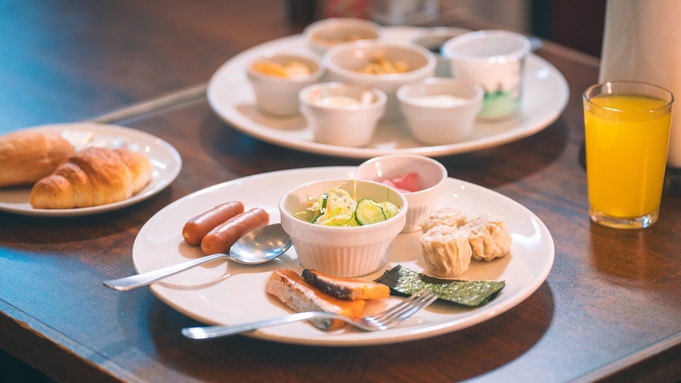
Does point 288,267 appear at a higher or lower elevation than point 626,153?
lower

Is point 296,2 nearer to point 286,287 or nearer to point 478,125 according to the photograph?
point 478,125

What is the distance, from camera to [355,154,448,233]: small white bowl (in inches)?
52.4

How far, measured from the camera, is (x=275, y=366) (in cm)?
103

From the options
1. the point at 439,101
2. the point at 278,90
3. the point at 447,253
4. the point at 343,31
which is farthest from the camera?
the point at 343,31

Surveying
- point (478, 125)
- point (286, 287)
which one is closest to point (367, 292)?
point (286, 287)

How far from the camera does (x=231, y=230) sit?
1272 mm

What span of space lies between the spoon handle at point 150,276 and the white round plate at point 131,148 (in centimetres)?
33

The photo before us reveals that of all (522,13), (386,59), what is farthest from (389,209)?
(522,13)

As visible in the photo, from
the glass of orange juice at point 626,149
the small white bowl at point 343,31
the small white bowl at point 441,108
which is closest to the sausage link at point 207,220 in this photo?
the small white bowl at point 441,108

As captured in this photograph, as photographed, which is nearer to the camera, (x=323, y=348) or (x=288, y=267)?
(x=323, y=348)

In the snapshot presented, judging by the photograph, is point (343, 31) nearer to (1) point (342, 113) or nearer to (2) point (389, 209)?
(1) point (342, 113)

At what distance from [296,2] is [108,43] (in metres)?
0.72

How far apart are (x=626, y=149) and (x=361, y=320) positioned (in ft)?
2.05

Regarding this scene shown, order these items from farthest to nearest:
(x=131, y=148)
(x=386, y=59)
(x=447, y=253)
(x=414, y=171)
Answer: (x=386, y=59), (x=131, y=148), (x=414, y=171), (x=447, y=253)
